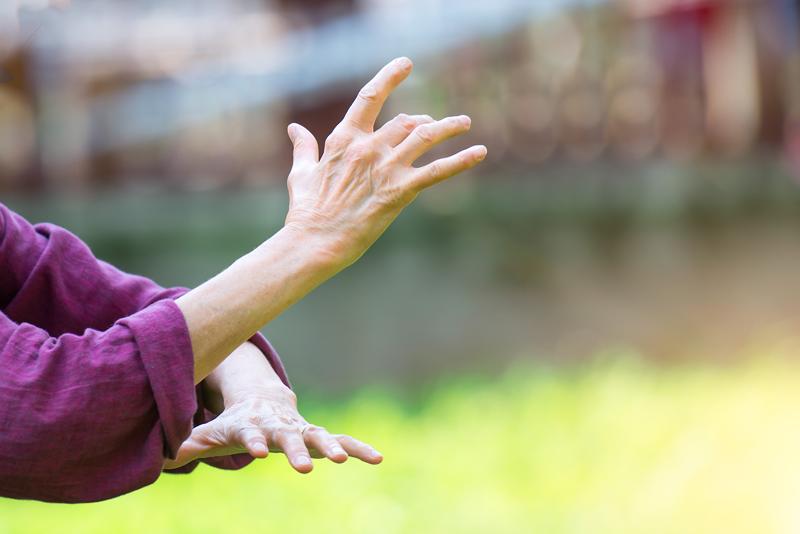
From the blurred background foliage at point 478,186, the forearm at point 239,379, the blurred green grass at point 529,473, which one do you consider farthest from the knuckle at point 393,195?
the blurred background foliage at point 478,186

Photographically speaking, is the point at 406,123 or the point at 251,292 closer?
the point at 251,292

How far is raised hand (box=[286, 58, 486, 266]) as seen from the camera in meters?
1.67

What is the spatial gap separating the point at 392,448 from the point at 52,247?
274 cm

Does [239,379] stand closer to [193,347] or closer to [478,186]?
[193,347]

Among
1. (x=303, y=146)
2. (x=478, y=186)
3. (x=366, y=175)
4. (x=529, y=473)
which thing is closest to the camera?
(x=366, y=175)

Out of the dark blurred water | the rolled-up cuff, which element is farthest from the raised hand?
the dark blurred water

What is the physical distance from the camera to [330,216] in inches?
65.7

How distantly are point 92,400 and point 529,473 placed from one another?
113 inches

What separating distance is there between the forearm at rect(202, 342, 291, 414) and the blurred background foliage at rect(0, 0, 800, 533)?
9.92 feet

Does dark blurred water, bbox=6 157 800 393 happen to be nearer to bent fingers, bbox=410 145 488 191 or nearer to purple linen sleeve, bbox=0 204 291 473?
purple linen sleeve, bbox=0 204 291 473

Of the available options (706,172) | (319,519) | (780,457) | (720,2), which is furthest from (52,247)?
(720,2)

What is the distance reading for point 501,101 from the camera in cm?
624

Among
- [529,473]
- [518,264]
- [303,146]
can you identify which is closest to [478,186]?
[518,264]

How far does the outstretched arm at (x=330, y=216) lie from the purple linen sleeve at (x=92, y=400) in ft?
0.17
